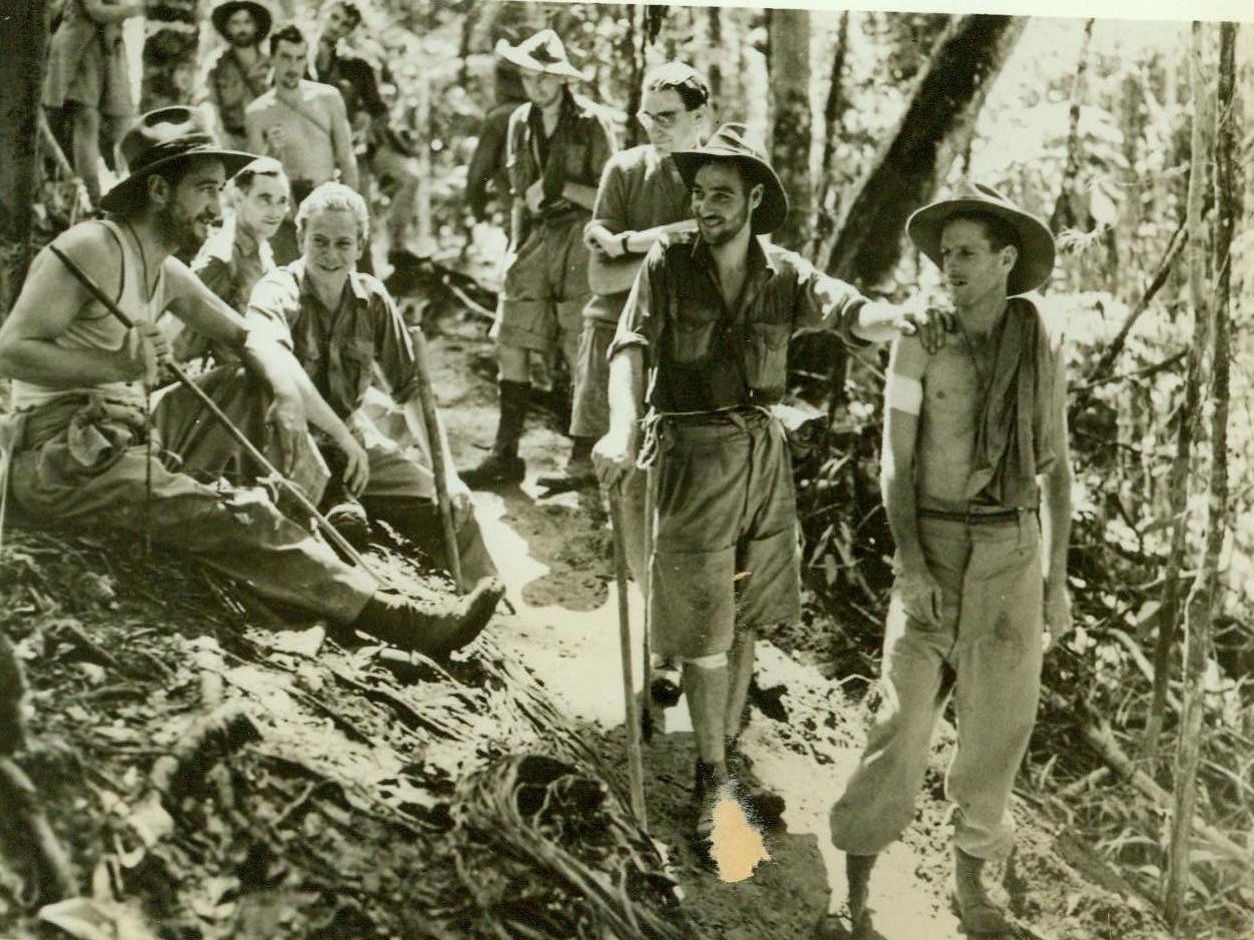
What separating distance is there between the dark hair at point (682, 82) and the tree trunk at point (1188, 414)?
1107 millimetres

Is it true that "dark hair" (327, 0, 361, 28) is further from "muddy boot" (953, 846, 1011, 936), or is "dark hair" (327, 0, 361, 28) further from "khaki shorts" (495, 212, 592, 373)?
"muddy boot" (953, 846, 1011, 936)

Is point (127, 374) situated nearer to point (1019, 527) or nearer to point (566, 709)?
point (566, 709)

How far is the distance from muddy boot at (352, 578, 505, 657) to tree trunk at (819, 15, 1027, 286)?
116 centimetres

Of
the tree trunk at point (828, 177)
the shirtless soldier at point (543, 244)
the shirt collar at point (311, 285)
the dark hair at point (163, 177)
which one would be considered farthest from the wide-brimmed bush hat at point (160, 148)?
the tree trunk at point (828, 177)

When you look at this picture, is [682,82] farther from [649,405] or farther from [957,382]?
[957,382]

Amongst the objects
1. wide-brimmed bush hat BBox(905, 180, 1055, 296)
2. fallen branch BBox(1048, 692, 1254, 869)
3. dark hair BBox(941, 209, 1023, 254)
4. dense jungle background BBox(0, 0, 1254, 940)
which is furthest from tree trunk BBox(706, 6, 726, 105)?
fallen branch BBox(1048, 692, 1254, 869)

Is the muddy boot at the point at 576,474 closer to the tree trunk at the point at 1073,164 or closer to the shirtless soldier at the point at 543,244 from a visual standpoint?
the shirtless soldier at the point at 543,244

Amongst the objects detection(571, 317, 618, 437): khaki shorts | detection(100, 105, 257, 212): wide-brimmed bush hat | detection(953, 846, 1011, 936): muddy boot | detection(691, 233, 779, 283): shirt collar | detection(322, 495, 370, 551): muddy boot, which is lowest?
detection(953, 846, 1011, 936): muddy boot

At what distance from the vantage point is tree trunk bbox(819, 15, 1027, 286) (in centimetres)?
305

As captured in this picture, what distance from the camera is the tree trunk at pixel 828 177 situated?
3094mm

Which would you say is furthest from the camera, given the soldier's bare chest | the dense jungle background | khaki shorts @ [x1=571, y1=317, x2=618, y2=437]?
khaki shorts @ [x1=571, y1=317, x2=618, y2=437]

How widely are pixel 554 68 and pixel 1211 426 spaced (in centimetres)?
170

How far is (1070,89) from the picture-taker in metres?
3.04

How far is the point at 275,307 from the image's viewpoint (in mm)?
2869
